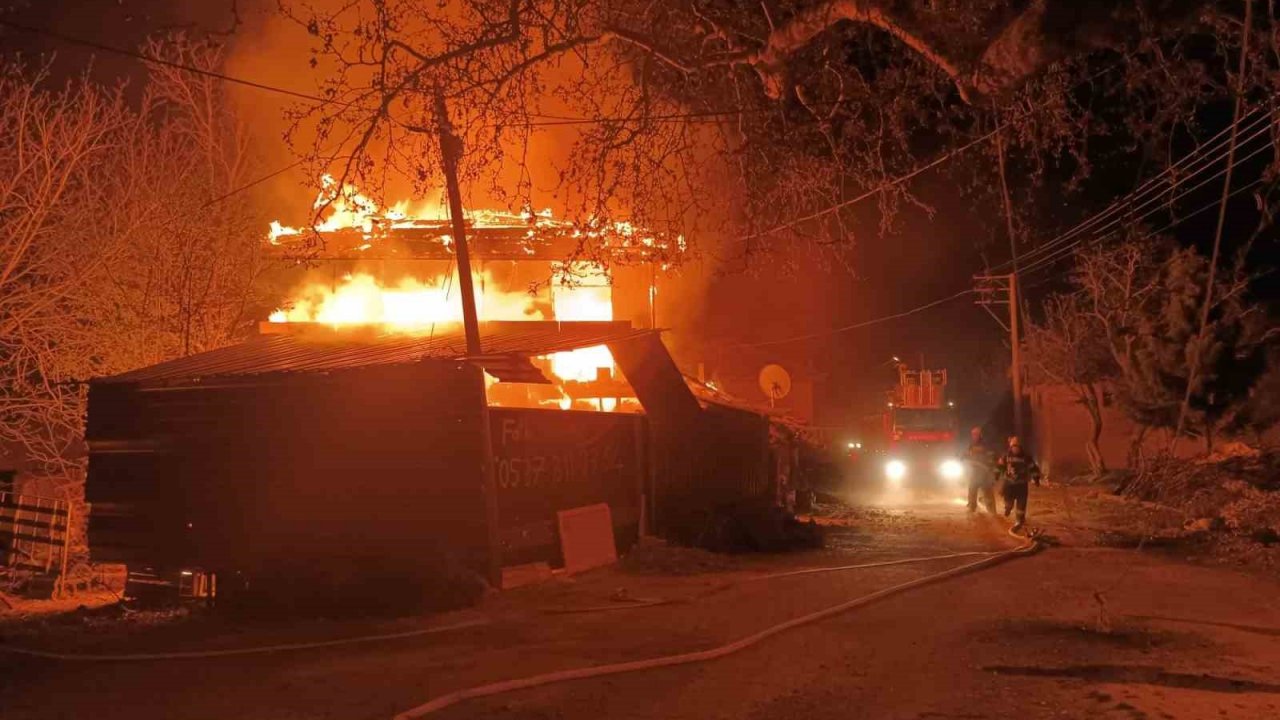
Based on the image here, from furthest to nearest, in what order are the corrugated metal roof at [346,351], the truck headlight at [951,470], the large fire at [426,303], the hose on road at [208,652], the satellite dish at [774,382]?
the truck headlight at [951,470] < the satellite dish at [774,382] < the large fire at [426,303] < the corrugated metal roof at [346,351] < the hose on road at [208,652]

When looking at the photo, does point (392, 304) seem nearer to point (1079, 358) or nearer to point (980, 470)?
point (980, 470)

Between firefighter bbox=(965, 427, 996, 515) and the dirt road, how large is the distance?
7.52 metres

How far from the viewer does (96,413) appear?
45.2 feet

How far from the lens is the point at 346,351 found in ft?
46.1

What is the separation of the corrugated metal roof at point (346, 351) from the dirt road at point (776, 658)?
9.57 ft

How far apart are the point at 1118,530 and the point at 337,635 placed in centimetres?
1407

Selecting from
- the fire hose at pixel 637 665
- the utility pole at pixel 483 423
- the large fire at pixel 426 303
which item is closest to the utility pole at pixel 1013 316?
the large fire at pixel 426 303

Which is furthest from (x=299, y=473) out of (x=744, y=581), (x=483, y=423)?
(x=744, y=581)

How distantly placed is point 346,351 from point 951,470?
67.9 feet

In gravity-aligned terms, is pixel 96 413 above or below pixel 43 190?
below

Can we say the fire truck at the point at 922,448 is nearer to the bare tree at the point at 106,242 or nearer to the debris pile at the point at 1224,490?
the debris pile at the point at 1224,490

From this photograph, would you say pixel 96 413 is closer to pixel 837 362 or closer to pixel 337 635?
pixel 337 635

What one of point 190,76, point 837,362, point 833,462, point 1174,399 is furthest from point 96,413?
point 837,362

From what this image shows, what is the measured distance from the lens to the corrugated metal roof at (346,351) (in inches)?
494
